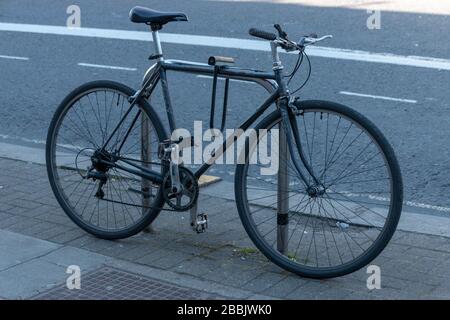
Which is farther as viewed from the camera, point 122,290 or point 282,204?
point 282,204

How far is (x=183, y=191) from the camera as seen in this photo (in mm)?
5086

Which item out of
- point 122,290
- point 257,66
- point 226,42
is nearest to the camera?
point 122,290

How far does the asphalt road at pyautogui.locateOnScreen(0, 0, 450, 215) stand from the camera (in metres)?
8.15

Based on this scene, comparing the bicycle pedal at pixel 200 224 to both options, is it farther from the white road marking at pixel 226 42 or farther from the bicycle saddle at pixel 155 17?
the white road marking at pixel 226 42

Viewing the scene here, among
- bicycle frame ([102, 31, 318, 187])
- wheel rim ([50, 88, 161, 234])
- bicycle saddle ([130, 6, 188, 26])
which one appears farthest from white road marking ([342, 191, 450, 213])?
bicycle saddle ([130, 6, 188, 26])

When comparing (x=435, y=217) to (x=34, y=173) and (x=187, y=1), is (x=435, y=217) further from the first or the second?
(x=187, y=1)

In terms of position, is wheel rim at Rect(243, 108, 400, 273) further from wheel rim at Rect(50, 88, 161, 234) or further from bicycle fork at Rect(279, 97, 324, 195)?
wheel rim at Rect(50, 88, 161, 234)

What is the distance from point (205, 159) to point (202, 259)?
2.02 feet

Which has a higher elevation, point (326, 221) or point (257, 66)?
point (257, 66)

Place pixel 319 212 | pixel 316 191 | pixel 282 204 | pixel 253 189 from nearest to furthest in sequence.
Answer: pixel 316 191
pixel 282 204
pixel 319 212
pixel 253 189

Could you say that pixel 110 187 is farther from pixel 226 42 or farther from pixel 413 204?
pixel 226 42

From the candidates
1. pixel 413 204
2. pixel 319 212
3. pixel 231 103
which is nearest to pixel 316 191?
pixel 319 212

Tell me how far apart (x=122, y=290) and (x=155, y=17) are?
170 cm

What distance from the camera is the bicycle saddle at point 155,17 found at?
5.12 metres
